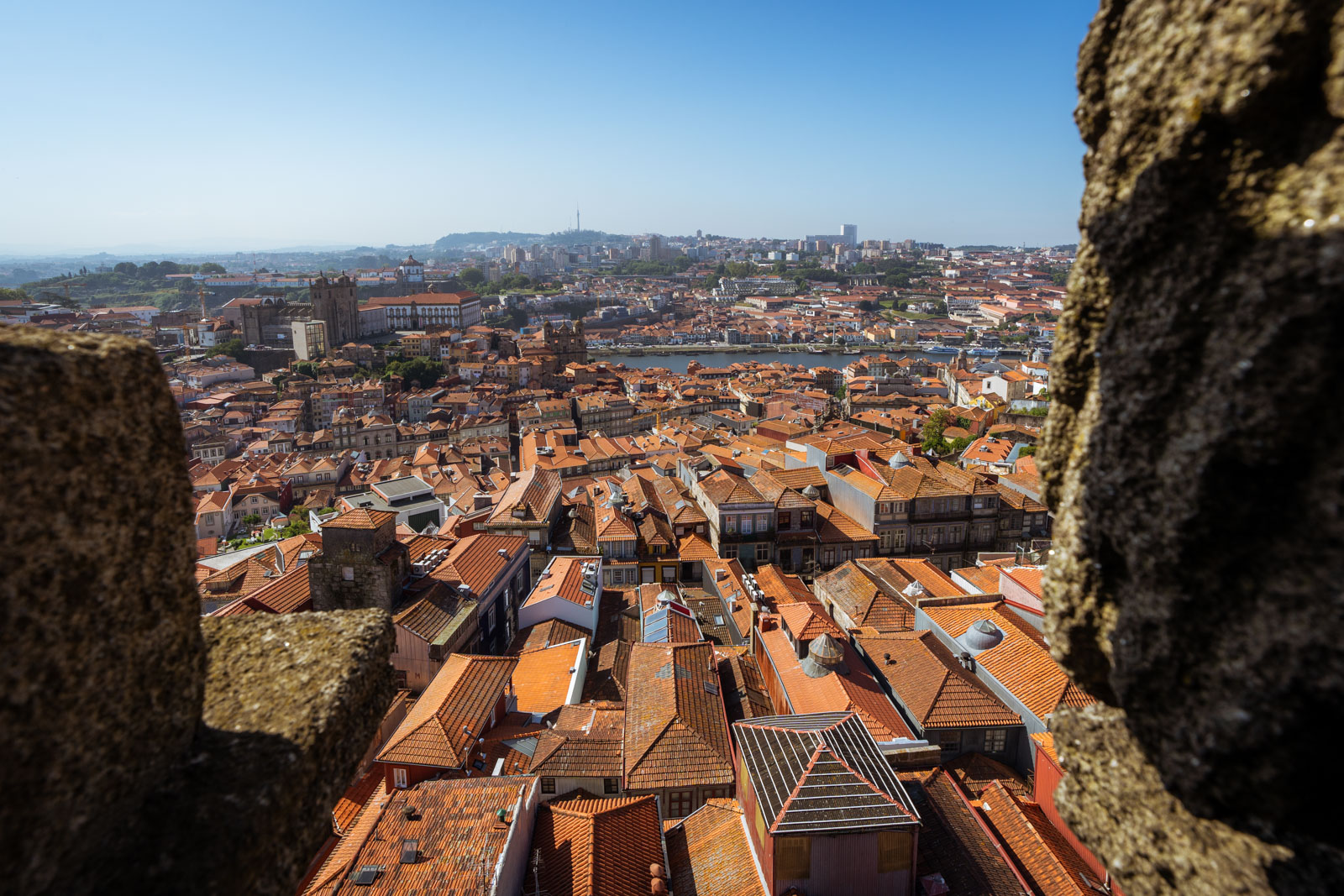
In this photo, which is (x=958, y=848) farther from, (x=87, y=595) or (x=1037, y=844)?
(x=87, y=595)

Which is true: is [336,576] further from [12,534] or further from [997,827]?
[12,534]

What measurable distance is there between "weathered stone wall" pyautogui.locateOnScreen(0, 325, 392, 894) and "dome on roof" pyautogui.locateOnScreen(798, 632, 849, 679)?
434 inches

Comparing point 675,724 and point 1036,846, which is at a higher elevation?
point 675,724

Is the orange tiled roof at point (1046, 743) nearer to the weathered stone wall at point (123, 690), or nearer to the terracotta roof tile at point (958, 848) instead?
the terracotta roof tile at point (958, 848)

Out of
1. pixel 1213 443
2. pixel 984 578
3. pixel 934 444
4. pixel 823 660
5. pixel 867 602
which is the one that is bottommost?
pixel 934 444

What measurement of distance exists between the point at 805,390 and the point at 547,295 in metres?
76.3

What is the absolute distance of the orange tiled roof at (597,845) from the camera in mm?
8273

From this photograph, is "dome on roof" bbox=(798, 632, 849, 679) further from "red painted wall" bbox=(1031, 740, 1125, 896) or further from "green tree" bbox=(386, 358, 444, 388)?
"green tree" bbox=(386, 358, 444, 388)

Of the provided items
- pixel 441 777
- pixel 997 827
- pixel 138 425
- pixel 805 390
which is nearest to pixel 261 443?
pixel 805 390

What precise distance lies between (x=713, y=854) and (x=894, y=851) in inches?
86.3

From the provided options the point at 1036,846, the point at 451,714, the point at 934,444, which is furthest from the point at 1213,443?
the point at 934,444

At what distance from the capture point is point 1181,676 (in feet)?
5.86

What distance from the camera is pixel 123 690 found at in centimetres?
194

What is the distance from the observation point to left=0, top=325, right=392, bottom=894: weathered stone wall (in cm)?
165
